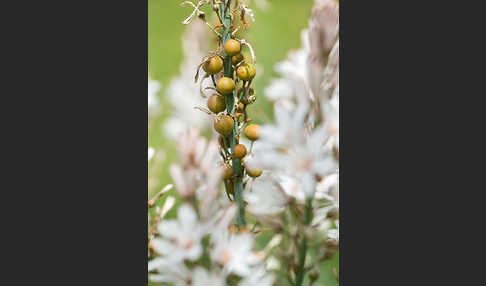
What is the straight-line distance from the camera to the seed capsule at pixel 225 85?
1356mm

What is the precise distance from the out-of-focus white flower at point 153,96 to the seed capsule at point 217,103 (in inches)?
10.0

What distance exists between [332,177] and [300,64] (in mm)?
355

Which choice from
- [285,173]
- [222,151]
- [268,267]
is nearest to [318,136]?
[285,173]

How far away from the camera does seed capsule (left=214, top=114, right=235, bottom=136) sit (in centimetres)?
137

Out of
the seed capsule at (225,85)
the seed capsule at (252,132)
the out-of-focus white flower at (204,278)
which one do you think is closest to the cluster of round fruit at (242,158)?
the seed capsule at (252,132)

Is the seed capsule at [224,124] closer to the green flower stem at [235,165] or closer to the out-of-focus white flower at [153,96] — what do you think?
the green flower stem at [235,165]

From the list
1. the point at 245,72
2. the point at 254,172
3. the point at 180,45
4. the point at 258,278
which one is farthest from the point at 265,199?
the point at 180,45

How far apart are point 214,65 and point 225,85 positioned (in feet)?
0.17

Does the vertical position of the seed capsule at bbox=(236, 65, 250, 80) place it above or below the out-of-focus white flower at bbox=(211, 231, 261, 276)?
above

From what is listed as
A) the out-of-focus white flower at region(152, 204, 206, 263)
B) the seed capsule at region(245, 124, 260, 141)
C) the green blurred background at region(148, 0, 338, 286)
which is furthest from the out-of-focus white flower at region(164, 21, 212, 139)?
the out-of-focus white flower at region(152, 204, 206, 263)

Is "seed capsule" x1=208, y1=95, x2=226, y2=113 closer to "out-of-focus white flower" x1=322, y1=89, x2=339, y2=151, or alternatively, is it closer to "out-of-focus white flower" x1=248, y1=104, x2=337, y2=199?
"out-of-focus white flower" x1=248, y1=104, x2=337, y2=199

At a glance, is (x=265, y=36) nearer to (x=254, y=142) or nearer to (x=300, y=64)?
(x=300, y=64)

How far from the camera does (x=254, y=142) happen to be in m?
1.41

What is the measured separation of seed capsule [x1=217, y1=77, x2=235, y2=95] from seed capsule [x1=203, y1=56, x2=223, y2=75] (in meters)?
0.02
